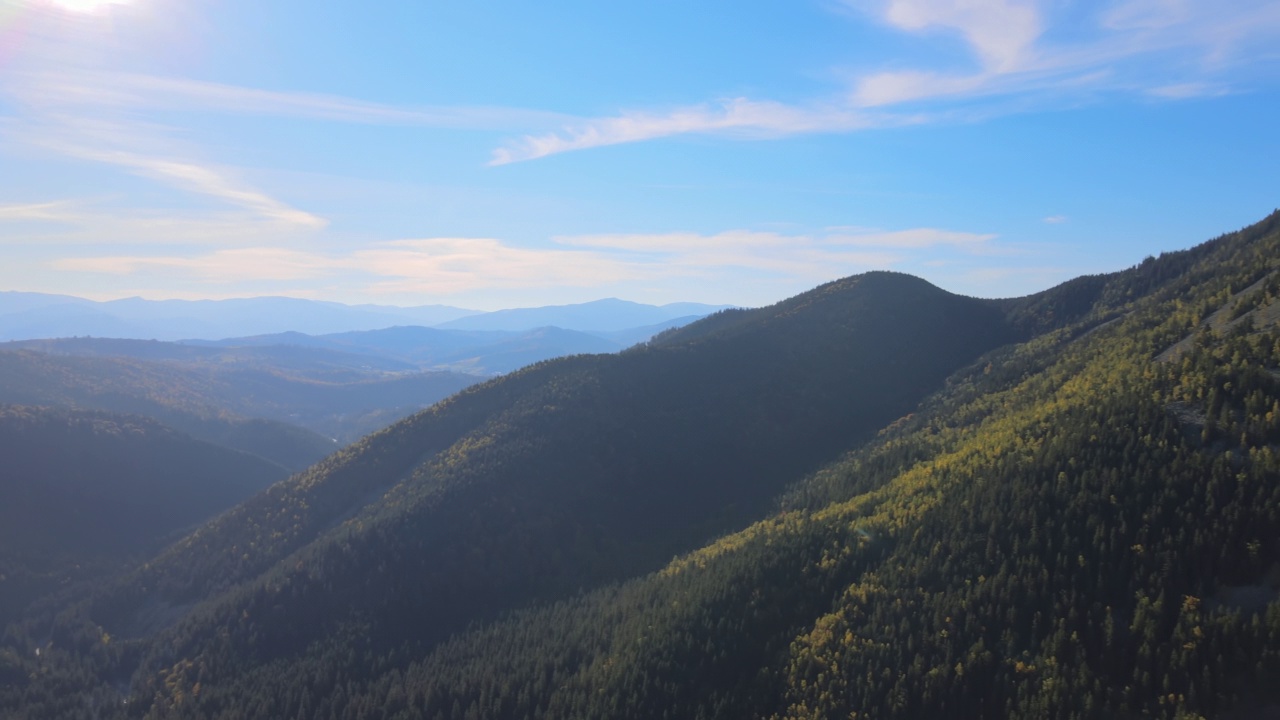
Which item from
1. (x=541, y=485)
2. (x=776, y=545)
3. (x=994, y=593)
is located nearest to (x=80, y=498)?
(x=541, y=485)

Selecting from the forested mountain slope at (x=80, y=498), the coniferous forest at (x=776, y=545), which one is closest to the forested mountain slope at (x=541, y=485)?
the coniferous forest at (x=776, y=545)

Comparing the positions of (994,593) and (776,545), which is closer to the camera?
(994,593)

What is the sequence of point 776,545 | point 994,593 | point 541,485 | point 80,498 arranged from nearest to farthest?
1. point 994,593
2. point 776,545
3. point 541,485
4. point 80,498

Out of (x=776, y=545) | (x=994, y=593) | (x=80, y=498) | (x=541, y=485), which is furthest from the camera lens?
(x=80, y=498)

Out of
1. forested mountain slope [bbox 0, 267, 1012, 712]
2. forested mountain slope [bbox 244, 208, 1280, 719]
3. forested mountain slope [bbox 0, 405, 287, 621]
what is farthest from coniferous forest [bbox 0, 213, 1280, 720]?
forested mountain slope [bbox 0, 405, 287, 621]

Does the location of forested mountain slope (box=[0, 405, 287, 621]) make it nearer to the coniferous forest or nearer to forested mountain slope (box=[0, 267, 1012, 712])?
the coniferous forest

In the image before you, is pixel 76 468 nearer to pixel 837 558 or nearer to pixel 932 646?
pixel 837 558

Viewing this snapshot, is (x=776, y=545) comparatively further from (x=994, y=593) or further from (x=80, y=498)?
(x=80, y=498)
